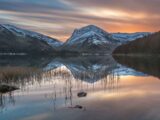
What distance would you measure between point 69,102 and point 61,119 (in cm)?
537

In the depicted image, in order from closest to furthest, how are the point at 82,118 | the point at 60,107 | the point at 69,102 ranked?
the point at 82,118
the point at 60,107
the point at 69,102

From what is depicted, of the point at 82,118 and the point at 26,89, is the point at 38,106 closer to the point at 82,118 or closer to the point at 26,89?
the point at 82,118

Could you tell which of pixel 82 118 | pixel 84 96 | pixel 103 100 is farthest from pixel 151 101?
pixel 82 118

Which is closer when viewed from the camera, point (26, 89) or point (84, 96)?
point (84, 96)

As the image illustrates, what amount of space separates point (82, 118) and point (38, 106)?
495cm

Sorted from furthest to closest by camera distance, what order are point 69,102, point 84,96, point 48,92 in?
point 48,92 < point 84,96 < point 69,102

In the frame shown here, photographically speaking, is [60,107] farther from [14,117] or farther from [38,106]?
[14,117]

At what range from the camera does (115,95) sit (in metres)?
24.9

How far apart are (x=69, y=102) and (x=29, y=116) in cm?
484

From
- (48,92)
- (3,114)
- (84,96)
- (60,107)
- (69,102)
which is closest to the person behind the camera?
(3,114)

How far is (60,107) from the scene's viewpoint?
19.9m

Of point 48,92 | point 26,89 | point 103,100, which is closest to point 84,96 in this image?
point 103,100

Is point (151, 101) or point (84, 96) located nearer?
point (151, 101)

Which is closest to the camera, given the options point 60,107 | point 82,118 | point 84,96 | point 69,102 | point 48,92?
point 82,118
